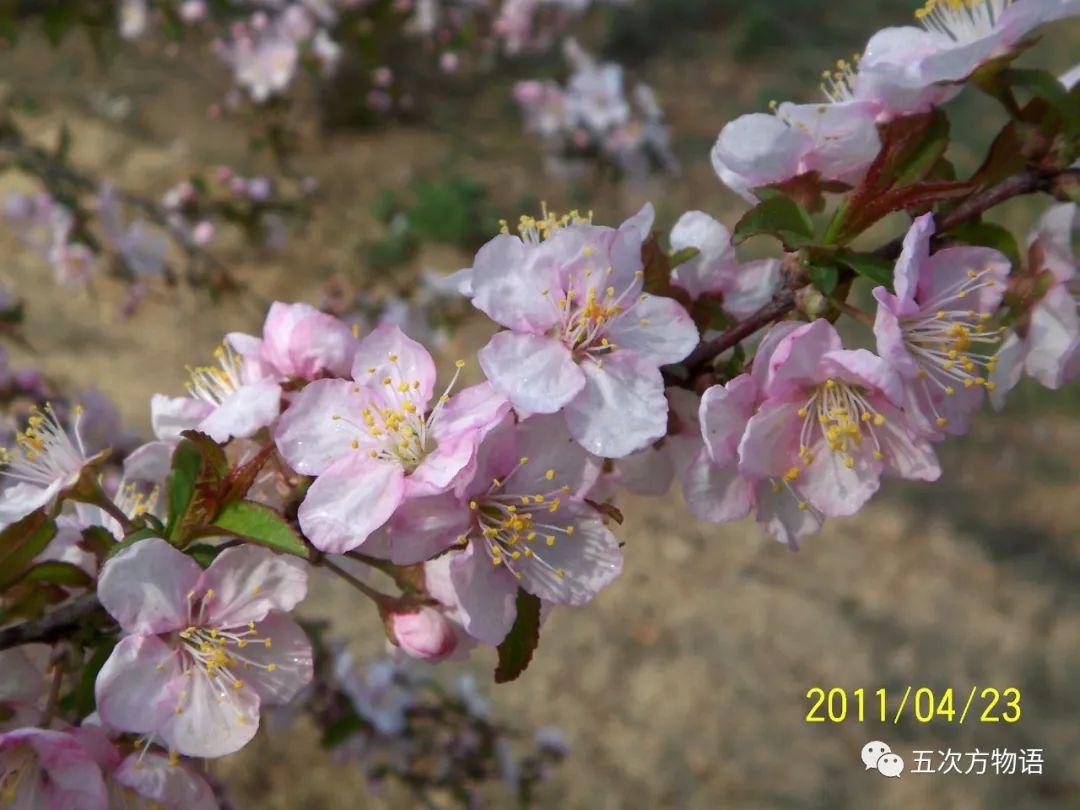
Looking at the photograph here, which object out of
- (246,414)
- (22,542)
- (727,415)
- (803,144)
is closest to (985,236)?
(803,144)

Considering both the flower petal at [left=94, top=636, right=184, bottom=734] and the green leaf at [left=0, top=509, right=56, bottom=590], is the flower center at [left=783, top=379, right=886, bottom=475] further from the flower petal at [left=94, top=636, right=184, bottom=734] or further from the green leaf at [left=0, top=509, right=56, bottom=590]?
the green leaf at [left=0, top=509, right=56, bottom=590]

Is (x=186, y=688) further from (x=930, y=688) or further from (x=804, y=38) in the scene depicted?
(x=804, y=38)

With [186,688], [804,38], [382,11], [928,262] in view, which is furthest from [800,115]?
[804,38]
